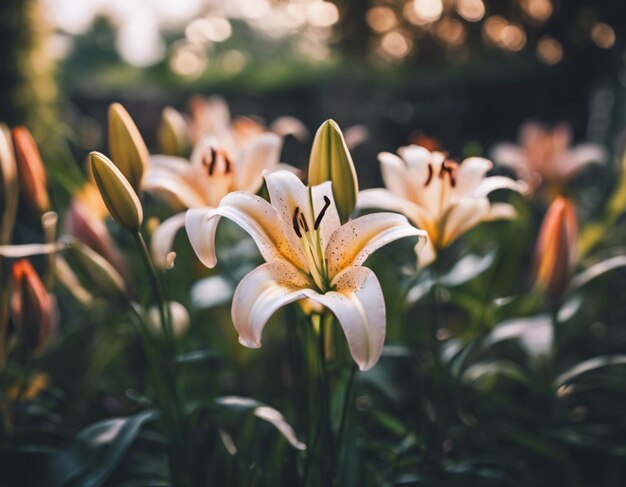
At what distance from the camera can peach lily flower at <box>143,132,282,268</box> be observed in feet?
3.29

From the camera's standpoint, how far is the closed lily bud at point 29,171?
3.63ft

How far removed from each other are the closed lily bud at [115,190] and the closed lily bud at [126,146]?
0.11 metres

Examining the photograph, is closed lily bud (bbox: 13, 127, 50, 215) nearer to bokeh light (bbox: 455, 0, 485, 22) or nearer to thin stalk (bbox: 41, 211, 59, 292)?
A: thin stalk (bbox: 41, 211, 59, 292)

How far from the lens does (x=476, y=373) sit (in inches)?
46.3

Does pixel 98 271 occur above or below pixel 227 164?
below

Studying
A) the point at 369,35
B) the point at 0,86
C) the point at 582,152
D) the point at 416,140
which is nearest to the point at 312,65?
the point at 369,35

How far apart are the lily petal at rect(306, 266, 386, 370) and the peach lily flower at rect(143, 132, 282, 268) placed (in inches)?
12.0

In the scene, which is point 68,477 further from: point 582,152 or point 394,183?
point 582,152

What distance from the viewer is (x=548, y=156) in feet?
5.79

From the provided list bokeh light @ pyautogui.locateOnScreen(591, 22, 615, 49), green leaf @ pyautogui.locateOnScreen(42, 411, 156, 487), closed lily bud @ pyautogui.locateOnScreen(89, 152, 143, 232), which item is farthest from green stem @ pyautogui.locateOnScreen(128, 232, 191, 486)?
bokeh light @ pyautogui.locateOnScreen(591, 22, 615, 49)

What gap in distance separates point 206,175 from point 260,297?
35 cm

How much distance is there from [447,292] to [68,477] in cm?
77

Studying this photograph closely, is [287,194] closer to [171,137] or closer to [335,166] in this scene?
[335,166]

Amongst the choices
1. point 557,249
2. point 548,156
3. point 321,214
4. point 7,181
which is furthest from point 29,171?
point 548,156
